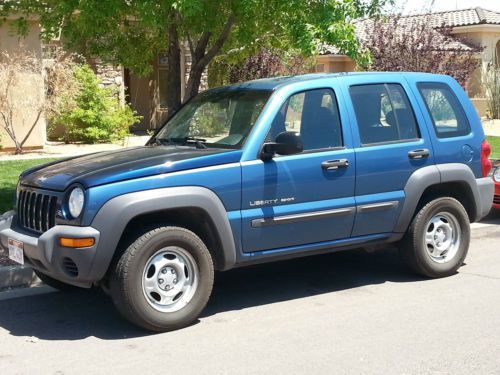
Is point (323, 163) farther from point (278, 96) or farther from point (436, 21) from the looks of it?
point (436, 21)

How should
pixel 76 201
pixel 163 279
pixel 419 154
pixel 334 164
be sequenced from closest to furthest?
pixel 76 201, pixel 163 279, pixel 334 164, pixel 419 154

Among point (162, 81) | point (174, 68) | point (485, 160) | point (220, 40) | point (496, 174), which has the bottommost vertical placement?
point (496, 174)

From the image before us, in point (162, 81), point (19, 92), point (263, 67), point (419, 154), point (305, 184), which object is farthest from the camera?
point (162, 81)

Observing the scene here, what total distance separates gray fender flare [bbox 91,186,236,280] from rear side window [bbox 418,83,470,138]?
98.2 inches

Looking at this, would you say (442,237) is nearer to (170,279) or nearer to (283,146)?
(283,146)

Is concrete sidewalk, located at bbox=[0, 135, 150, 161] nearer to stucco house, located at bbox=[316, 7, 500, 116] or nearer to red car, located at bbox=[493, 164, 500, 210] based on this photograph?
red car, located at bbox=[493, 164, 500, 210]

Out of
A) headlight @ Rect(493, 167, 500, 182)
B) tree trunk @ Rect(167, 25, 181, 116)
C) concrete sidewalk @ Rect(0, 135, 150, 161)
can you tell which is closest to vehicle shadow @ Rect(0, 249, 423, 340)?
headlight @ Rect(493, 167, 500, 182)

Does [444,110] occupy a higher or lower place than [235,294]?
higher

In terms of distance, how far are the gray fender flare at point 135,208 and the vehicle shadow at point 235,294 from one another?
0.69m

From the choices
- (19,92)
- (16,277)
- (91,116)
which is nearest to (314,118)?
(16,277)

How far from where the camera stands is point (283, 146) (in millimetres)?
5773

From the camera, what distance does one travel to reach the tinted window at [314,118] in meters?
6.17

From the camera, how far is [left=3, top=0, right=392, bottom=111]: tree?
7996mm

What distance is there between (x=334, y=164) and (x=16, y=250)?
2629mm
